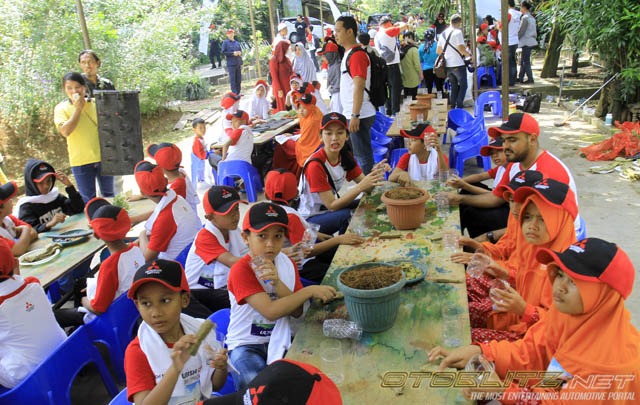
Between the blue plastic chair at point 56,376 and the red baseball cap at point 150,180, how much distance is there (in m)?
1.31

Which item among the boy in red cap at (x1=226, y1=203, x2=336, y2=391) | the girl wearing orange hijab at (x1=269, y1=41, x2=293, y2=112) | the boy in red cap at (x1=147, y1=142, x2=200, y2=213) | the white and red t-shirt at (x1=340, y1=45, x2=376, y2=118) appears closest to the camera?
the boy in red cap at (x1=226, y1=203, x2=336, y2=391)

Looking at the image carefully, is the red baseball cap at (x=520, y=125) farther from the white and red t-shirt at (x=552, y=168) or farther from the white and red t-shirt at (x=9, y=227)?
the white and red t-shirt at (x=9, y=227)

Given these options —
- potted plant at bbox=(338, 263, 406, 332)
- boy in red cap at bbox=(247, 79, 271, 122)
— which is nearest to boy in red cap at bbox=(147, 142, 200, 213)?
potted plant at bbox=(338, 263, 406, 332)

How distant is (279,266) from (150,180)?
172cm

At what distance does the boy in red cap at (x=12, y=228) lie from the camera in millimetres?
3623

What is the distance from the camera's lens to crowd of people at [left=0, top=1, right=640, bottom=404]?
185 centimetres

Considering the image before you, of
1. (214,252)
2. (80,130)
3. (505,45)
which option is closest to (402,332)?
(214,252)

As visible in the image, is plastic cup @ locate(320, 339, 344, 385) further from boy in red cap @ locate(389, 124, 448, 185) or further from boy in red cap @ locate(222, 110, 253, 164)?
boy in red cap @ locate(222, 110, 253, 164)

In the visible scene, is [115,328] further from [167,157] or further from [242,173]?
[242,173]

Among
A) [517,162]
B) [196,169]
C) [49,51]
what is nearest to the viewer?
[517,162]

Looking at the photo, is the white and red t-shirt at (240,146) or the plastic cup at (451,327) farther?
the white and red t-shirt at (240,146)

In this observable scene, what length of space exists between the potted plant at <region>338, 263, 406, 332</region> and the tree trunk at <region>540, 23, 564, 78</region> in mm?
12345

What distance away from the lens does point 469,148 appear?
6.50 metres

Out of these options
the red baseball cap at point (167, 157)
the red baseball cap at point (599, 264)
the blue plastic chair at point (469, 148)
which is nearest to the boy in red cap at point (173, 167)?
the red baseball cap at point (167, 157)
